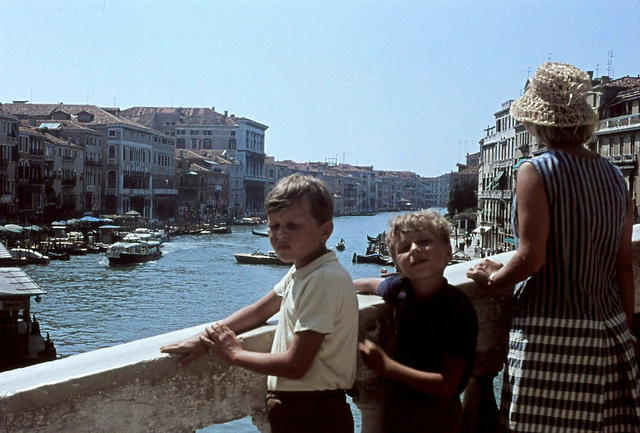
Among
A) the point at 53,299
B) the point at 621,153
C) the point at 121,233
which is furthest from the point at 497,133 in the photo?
the point at 53,299

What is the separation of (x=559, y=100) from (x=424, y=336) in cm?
62

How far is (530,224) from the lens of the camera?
178cm

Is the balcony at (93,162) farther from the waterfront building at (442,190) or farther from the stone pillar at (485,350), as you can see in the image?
the waterfront building at (442,190)

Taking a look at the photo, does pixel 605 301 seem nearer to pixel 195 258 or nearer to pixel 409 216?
pixel 409 216

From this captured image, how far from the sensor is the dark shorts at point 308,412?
1.68 m

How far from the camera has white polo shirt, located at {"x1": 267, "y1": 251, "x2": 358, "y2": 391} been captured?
1.61 metres

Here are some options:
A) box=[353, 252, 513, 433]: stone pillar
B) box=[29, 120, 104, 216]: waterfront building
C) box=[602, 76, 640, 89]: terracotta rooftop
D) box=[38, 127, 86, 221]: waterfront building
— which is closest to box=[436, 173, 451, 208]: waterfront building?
box=[29, 120, 104, 216]: waterfront building

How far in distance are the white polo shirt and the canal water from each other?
429 inches

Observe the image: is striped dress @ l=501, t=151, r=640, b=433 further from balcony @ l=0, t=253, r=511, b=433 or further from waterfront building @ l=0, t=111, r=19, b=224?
waterfront building @ l=0, t=111, r=19, b=224

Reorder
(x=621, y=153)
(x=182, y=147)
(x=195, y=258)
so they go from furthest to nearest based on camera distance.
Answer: (x=182, y=147) < (x=195, y=258) < (x=621, y=153)

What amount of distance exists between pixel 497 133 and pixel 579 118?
44.7 metres

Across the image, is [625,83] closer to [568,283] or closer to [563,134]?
[563,134]

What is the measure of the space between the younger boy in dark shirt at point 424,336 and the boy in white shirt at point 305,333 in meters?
0.13

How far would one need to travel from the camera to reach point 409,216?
184cm
